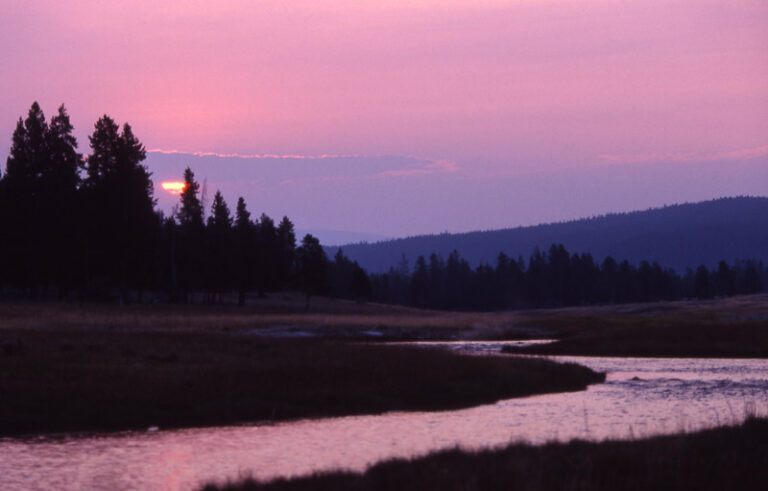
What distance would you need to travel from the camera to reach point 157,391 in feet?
97.4

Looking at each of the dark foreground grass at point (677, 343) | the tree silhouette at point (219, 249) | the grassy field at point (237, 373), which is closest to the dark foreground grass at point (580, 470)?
the grassy field at point (237, 373)

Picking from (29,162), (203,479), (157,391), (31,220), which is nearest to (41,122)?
(29,162)

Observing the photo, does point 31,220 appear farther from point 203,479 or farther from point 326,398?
point 203,479

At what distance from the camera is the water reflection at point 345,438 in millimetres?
20188

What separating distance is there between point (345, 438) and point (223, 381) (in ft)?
27.9

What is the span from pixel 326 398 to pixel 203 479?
12.0 m

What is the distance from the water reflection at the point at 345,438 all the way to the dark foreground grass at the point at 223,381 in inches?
62.5

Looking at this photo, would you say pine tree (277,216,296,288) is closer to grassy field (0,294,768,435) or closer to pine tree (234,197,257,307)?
pine tree (234,197,257,307)

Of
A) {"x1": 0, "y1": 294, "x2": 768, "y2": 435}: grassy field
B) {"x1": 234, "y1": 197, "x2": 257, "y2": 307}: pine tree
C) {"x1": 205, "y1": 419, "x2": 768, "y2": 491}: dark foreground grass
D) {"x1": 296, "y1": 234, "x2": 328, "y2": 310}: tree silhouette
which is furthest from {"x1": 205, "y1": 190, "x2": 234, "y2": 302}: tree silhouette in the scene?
{"x1": 205, "y1": 419, "x2": 768, "y2": 491}: dark foreground grass

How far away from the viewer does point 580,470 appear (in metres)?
16.9

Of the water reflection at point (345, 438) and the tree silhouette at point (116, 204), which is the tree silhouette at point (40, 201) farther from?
the water reflection at point (345, 438)

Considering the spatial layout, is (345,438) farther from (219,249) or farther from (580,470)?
(219,249)

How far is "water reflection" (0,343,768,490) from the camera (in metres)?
20.2

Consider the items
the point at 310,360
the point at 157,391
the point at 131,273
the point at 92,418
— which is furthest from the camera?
the point at 131,273
